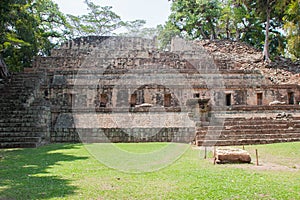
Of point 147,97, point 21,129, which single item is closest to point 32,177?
point 21,129

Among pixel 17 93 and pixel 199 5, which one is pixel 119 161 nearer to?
pixel 17 93

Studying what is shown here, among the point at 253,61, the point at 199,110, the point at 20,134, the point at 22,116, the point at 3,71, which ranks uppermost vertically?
the point at 253,61

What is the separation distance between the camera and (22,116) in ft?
39.4

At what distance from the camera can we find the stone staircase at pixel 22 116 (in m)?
10.5

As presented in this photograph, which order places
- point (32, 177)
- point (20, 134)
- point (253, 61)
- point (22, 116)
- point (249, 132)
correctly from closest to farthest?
1. point (32, 177)
2. point (20, 134)
3. point (249, 132)
4. point (22, 116)
5. point (253, 61)

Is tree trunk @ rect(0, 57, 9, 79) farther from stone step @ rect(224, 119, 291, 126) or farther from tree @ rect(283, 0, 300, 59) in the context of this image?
tree @ rect(283, 0, 300, 59)

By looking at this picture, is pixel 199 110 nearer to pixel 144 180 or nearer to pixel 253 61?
pixel 144 180

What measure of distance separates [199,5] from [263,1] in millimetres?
8274

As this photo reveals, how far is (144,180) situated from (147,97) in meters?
11.5

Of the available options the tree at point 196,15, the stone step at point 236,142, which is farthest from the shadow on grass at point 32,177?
the tree at point 196,15

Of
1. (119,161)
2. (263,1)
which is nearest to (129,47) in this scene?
(263,1)

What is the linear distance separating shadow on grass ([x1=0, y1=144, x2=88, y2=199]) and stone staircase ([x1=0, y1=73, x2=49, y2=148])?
1640mm

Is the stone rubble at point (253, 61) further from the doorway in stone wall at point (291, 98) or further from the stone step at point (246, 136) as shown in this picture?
the stone step at point (246, 136)

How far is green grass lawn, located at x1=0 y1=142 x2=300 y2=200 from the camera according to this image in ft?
14.9
